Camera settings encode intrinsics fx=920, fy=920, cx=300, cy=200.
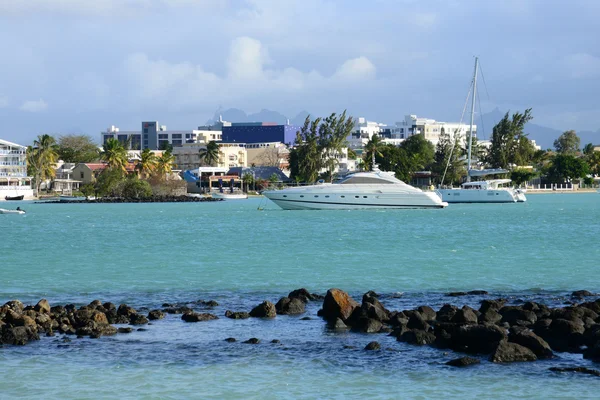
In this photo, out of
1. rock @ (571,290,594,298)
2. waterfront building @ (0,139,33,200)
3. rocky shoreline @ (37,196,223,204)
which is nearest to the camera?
rock @ (571,290,594,298)

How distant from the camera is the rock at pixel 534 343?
17312mm

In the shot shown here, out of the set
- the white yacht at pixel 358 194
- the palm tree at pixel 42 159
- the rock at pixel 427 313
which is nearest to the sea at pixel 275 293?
the rock at pixel 427 313

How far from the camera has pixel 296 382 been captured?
16.2m

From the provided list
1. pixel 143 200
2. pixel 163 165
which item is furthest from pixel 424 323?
pixel 163 165

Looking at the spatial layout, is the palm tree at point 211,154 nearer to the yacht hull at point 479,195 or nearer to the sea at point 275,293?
the yacht hull at point 479,195

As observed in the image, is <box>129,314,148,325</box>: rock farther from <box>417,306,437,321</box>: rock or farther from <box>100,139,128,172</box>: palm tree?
<box>100,139,128,172</box>: palm tree

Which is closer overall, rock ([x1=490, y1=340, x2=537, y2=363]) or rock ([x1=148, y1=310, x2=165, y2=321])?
rock ([x1=490, y1=340, x2=537, y2=363])

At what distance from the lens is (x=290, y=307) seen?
22469mm

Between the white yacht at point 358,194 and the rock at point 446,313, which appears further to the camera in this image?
the white yacht at point 358,194

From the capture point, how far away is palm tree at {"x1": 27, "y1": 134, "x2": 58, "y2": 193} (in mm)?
142500

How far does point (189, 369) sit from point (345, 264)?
19795 mm

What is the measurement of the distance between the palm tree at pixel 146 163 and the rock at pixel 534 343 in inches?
4724

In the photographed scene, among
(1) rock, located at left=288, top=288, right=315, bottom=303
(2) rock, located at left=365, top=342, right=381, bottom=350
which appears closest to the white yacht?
(1) rock, located at left=288, top=288, right=315, bottom=303

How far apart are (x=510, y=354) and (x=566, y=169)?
15034cm
